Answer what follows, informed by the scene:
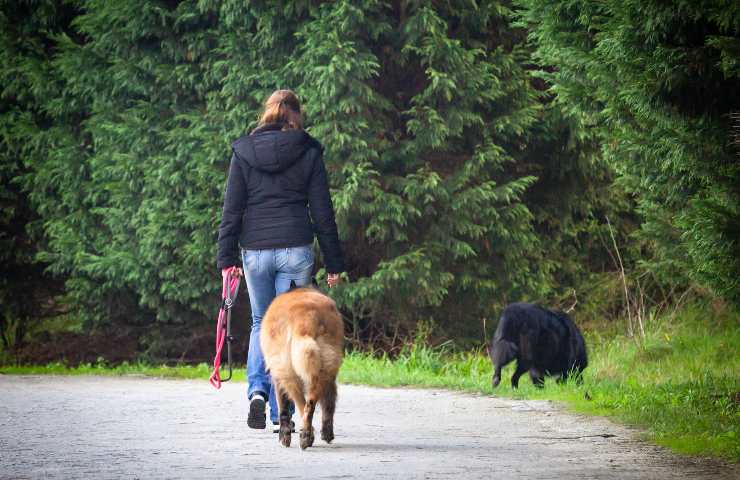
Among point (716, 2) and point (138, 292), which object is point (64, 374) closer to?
point (138, 292)

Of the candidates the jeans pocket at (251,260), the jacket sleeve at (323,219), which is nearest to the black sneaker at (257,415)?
the jeans pocket at (251,260)

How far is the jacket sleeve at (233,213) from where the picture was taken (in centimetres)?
695

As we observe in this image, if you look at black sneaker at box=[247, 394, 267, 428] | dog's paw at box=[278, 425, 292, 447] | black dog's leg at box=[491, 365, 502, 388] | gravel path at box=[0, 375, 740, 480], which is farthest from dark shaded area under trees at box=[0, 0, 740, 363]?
dog's paw at box=[278, 425, 292, 447]

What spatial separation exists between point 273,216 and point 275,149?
1.40 feet

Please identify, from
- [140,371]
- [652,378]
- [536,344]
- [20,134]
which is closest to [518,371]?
[536,344]

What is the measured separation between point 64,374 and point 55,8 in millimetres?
5317

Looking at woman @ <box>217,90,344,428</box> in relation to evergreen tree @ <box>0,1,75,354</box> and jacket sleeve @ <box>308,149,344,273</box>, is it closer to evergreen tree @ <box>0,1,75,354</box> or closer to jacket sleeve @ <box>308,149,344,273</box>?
jacket sleeve @ <box>308,149,344,273</box>

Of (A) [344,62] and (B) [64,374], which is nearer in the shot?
(A) [344,62]

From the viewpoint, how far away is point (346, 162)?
481 inches

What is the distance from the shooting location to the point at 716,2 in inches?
281

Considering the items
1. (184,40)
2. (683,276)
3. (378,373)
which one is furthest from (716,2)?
(184,40)

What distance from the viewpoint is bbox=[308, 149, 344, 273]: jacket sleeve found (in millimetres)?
6887

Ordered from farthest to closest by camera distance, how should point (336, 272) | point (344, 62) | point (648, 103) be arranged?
1. point (344, 62)
2. point (648, 103)
3. point (336, 272)

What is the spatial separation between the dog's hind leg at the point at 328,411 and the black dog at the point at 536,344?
385 cm
